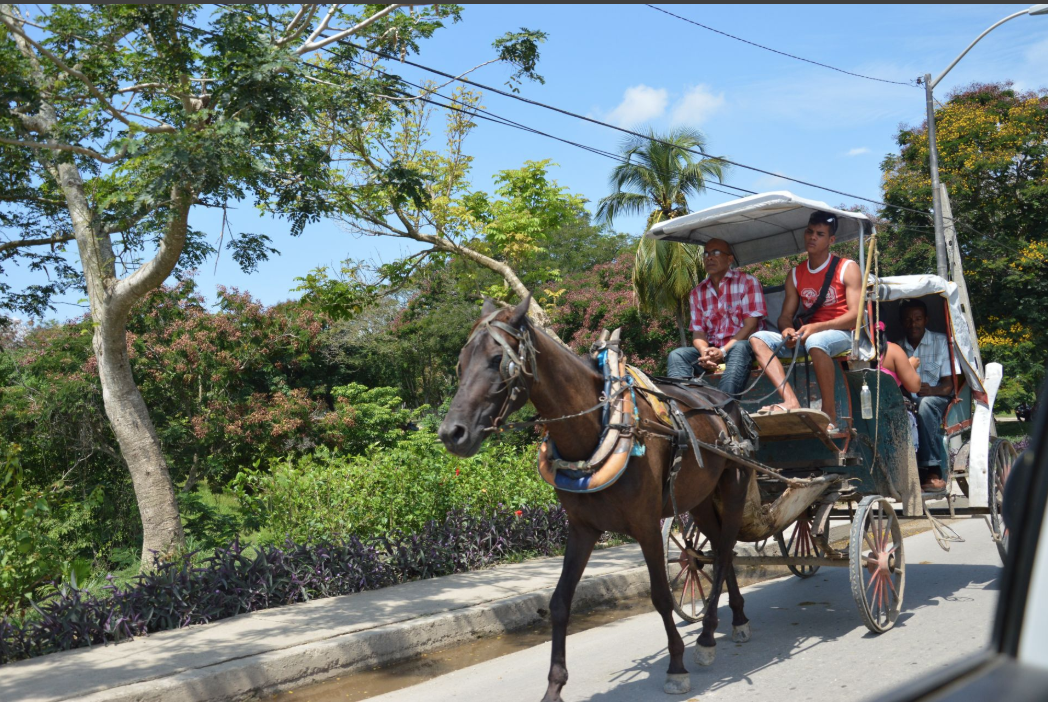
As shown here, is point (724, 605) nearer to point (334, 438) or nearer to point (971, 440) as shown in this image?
point (971, 440)

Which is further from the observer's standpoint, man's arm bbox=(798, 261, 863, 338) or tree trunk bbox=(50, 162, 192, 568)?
tree trunk bbox=(50, 162, 192, 568)

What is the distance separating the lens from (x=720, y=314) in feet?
23.8

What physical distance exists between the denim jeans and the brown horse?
277 cm

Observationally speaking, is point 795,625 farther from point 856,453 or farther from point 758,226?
point 758,226

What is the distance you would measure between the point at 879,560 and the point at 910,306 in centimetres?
295

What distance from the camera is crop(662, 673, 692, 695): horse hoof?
204 inches

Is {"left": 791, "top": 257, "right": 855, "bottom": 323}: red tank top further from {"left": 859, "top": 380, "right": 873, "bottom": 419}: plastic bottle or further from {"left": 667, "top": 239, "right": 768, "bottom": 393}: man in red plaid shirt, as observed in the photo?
{"left": 859, "top": 380, "right": 873, "bottom": 419}: plastic bottle

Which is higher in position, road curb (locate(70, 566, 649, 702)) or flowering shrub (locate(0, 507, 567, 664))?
flowering shrub (locate(0, 507, 567, 664))

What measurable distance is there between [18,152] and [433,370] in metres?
19.0

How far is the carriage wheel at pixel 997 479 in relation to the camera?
7160 mm

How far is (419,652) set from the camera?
6.76 m

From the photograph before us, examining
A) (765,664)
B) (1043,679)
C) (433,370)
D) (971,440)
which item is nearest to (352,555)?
(765,664)

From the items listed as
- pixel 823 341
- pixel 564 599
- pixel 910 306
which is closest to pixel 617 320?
pixel 910 306

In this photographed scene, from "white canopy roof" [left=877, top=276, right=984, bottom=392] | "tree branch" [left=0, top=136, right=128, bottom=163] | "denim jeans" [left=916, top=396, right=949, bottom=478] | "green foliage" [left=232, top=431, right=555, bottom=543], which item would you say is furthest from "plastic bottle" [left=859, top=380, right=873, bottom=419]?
"tree branch" [left=0, top=136, right=128, bottom=163]
